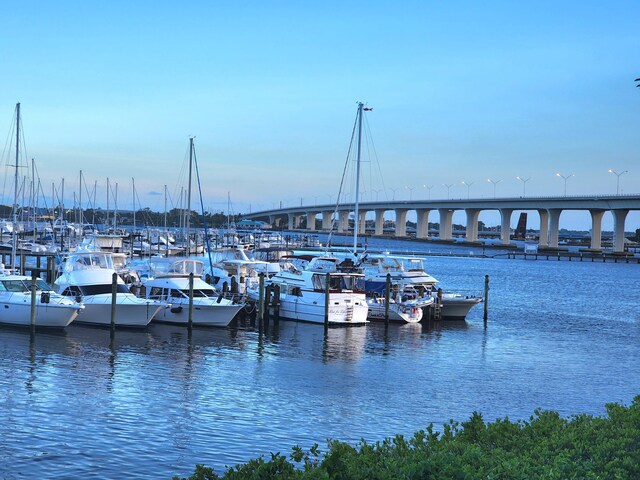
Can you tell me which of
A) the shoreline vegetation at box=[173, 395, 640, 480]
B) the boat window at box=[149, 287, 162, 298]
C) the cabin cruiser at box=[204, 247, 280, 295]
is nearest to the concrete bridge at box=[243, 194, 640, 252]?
the cabin cruiser at box=[204, 247, 280, 295]

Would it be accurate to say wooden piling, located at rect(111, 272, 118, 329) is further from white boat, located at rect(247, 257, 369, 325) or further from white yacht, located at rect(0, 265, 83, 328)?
white boat, located at rect(247, 257, 369, 325)

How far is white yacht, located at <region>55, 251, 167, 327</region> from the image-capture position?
34719 millimetres

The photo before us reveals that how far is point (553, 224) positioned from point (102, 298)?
128592 millimetres

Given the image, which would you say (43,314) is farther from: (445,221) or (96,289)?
(445,221)

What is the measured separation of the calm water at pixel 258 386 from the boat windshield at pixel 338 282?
2196mm

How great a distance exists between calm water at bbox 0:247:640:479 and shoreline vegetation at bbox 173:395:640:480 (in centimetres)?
708

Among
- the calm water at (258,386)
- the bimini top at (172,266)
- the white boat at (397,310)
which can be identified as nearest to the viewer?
the calm water at (258,386)

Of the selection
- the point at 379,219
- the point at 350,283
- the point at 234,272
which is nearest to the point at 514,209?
the point at 379,219

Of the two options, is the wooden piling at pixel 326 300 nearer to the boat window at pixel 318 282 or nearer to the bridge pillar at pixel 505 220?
the boat window at pixel 318 282

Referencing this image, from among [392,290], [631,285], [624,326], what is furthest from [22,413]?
[631,285]

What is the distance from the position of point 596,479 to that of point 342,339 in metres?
28.0

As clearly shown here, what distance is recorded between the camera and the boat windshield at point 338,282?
4072 cm

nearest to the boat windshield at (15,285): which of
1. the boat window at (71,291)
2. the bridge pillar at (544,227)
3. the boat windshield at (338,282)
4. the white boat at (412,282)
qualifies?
the boat window at (71,291)

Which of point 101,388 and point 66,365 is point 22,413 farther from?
point 66,365
